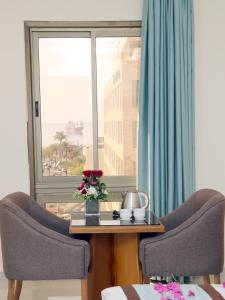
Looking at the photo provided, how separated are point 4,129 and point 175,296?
273 centimetres

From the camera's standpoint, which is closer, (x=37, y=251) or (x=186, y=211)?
(x=37, y=251)

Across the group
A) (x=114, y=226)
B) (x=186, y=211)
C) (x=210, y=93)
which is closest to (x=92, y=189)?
(x=114, y=226)

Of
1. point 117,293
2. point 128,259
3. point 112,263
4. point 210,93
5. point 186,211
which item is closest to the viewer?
point 117,293

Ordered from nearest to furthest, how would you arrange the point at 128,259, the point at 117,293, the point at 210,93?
the point at 117,293 → the point at 128,259 → the point at 210,93

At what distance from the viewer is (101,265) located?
325cm

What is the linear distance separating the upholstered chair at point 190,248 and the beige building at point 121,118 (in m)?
1.39

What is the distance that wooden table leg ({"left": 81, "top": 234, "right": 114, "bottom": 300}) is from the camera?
3148mm

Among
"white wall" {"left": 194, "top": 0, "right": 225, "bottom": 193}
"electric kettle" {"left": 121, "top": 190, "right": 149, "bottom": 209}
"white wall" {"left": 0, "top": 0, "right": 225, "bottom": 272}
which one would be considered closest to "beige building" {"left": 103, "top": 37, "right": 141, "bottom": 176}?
"white wall" {"left": 0, "top": 0, "right": 225, "bottom": 272}

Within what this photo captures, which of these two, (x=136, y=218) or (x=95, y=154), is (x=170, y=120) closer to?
(x=95, y=154)

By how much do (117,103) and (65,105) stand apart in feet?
1.87

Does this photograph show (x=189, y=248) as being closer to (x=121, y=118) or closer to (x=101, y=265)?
(x=101, y=265)

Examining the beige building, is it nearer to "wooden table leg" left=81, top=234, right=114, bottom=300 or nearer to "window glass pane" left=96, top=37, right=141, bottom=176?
"window glass pane" left=96, top=37, right=141, bottom=176

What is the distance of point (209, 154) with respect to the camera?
4.11 m

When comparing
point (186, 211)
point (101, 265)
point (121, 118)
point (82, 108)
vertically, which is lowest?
point (101, 265)
